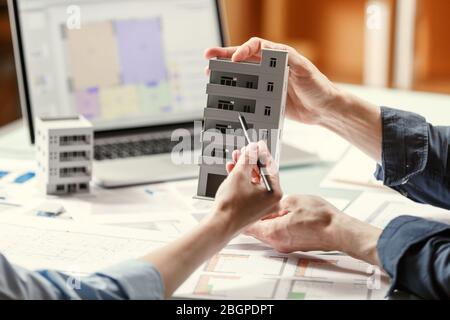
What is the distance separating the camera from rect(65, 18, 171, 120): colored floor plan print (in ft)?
5.75

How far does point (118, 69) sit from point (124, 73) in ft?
0.06

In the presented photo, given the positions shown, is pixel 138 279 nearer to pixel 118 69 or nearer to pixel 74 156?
pixel 74 156

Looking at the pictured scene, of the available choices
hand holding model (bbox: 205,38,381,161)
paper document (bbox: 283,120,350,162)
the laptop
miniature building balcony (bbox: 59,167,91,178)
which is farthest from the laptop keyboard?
hand holding model (bbox: 205,38,381,161)

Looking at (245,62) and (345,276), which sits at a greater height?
(245,62)

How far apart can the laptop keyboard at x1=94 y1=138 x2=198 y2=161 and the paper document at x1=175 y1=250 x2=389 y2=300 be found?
21.6 inches

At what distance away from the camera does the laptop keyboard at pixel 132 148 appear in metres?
1.72

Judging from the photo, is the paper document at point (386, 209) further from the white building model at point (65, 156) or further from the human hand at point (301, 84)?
the white building model at point (65, 156)

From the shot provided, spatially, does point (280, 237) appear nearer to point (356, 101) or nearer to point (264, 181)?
point (264, 181)

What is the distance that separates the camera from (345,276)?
115 centimetres

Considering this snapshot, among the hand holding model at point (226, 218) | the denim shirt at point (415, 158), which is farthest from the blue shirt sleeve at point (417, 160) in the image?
the hand holding model at point (226, 218)

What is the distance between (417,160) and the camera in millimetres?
1415

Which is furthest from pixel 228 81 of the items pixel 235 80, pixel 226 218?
pixel 226 218
